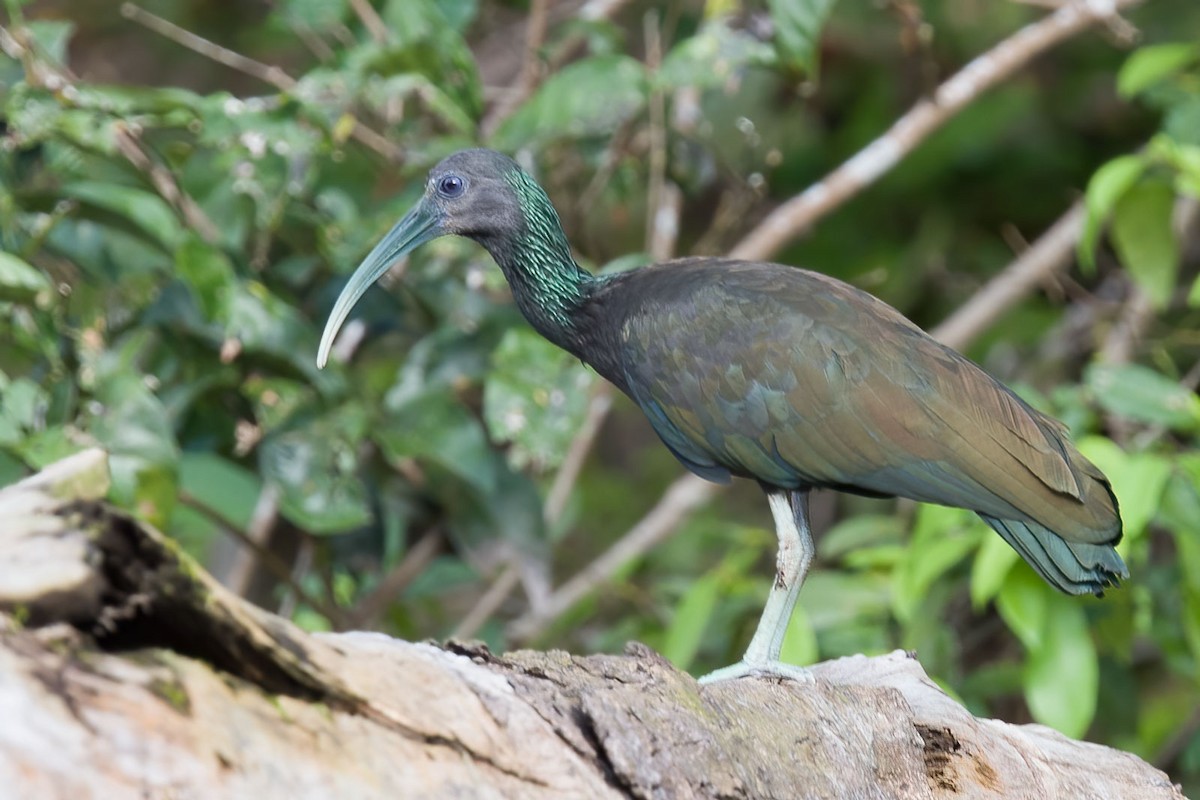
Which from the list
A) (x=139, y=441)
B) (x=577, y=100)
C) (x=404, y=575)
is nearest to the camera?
(x=139, y=441)

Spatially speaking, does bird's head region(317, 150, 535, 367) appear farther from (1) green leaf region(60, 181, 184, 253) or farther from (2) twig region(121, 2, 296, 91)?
(2) twig region(121, 2, 296, 91)

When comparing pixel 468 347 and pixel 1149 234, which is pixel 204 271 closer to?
pixel 468 347

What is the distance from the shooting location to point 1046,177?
825 centimetres

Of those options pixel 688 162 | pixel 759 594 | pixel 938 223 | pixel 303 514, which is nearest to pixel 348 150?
pixel 688 162

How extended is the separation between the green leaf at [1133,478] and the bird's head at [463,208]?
181 centimetres

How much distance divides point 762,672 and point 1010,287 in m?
3.80

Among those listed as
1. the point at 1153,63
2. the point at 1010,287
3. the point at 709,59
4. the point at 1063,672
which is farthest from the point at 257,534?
the point at 1153,63

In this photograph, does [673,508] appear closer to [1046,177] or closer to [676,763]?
[1046,177]

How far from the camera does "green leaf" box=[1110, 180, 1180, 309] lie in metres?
5.89

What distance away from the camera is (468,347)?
5.29 meters

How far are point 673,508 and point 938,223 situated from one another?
2.60m

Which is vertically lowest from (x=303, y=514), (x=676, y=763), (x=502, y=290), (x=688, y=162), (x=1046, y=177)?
(x=303, y=514)

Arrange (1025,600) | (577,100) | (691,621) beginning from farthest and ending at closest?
1. (691,621)
2. (577,100)
3. (1025,600)

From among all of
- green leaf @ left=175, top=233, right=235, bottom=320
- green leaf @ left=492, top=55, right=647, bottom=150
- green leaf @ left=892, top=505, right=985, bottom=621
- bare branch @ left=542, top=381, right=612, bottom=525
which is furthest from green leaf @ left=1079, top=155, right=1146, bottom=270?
green leaf @ left=175, top=233, right=235, bottom=320
